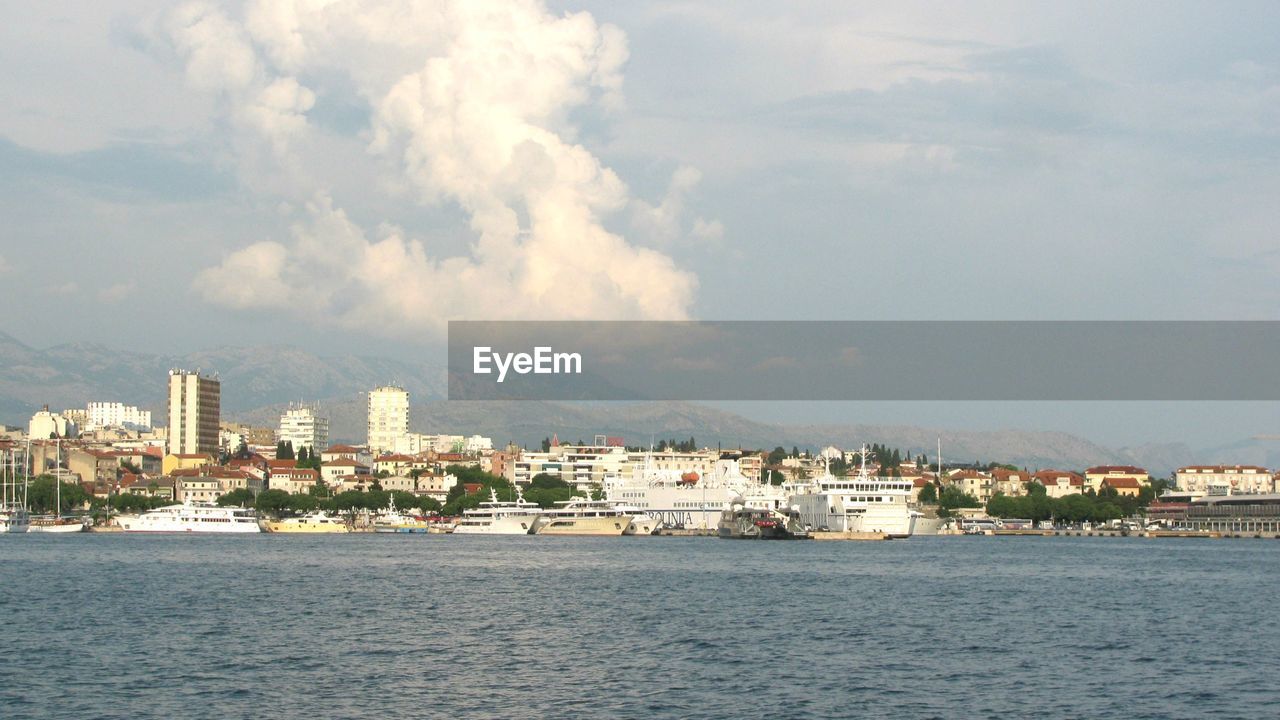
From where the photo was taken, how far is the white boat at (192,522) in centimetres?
12231

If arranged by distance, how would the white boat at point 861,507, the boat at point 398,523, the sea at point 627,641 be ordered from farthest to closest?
1. the boat at point 398,523
2. the white boat at point 861,507
3. the sea at point 627,641

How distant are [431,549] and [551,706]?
6677 centimetres

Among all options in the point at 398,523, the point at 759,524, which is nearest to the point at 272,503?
the point at 398,523

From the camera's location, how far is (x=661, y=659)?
3653cm

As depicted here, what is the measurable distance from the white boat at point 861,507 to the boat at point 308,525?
4189 cm

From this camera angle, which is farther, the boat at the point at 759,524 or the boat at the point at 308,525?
the boat at the point at 308,525

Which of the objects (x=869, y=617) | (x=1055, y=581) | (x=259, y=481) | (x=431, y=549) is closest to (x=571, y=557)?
(x=431, y=549)

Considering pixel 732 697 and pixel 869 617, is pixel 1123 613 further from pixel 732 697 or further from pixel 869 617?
pixel 732 697

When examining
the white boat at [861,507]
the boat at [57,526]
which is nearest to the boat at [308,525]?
the boat at [57,526]

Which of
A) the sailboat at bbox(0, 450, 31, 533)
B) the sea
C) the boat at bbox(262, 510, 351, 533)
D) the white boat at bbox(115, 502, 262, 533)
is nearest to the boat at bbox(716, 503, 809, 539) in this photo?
the boat at bbox(262, 510, 351, 533)

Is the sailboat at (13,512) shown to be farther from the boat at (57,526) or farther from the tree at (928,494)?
the tree at (928,494)

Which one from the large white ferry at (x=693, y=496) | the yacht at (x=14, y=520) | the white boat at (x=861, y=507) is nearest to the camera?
the white boat at (x=861, y=507)

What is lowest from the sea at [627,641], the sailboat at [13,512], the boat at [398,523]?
the sea at [627,641]

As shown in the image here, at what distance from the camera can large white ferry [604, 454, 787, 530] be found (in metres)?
135
